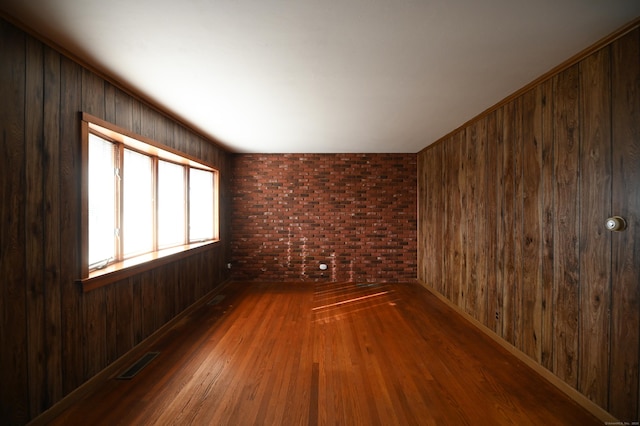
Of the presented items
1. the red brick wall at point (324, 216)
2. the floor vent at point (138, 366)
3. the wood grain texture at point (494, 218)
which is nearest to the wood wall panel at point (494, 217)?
the wood grain texture at point (494, 218)

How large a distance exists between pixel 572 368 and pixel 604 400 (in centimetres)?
24

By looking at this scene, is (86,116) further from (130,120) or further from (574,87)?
(574,87)

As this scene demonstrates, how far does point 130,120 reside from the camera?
100 inches

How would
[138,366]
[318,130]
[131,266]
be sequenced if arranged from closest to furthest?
[138,366] < [131,266] < [318,130]

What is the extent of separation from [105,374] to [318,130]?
3.47m

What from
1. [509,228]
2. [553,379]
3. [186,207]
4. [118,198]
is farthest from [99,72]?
[553,379]

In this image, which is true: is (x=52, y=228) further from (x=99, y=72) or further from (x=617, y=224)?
(x=617, y=224)

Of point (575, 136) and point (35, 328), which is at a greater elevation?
point (575, 136)

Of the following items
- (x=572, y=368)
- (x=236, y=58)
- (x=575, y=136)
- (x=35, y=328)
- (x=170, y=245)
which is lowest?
(x=572, y=368)

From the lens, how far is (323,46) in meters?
1.79

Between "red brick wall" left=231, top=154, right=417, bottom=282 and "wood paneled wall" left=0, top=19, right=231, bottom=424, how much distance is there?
2936mm

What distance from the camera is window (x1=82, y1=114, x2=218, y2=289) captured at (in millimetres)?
2332

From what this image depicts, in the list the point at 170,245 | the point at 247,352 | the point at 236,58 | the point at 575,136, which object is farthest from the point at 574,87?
the point at 170,245

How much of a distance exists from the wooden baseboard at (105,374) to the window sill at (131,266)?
729 mm
